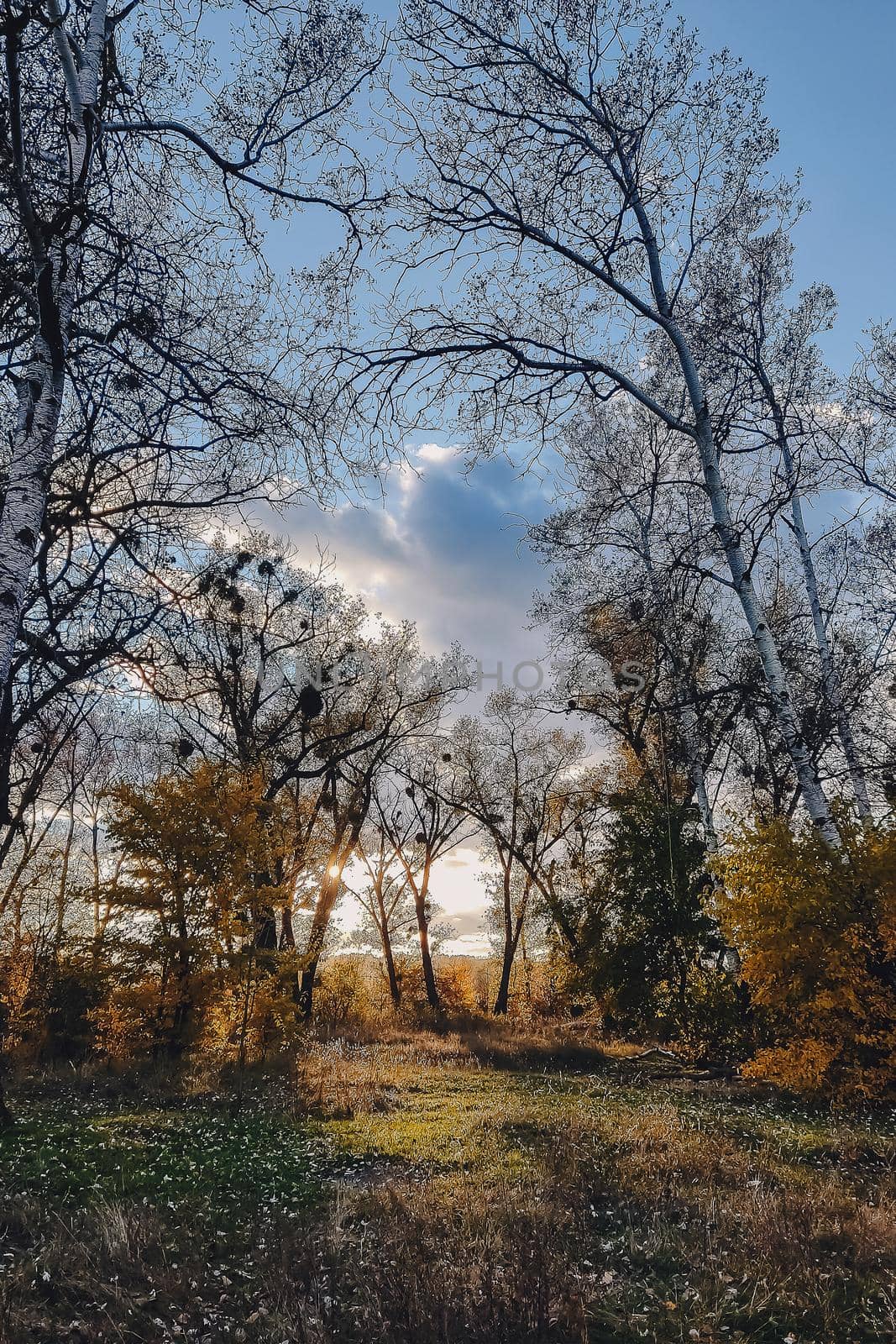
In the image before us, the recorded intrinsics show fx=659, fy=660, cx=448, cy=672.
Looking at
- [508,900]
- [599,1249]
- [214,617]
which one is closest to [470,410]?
[214,617]

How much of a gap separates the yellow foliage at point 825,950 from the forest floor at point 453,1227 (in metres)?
0.58

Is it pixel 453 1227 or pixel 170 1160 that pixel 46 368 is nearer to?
pixel 453 1227

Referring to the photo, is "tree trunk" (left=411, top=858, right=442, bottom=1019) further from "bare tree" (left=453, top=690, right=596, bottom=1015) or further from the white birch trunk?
the white birch trunk

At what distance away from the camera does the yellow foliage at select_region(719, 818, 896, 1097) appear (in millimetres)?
7551

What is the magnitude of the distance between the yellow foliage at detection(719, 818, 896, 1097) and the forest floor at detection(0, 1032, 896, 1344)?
23.0 inches

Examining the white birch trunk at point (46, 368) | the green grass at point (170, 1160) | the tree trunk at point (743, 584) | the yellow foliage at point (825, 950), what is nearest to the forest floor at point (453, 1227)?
the green grass at point (170, 1160)

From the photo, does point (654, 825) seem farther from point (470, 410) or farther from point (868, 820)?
point (470, 410)

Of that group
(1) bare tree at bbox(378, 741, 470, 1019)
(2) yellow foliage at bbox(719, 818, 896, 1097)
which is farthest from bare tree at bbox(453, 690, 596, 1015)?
(2) yellow foliage at bbox(719, 818, 896, 1097)

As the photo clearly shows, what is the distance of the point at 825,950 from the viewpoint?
7.78 meters

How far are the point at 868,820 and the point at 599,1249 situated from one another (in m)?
6.37

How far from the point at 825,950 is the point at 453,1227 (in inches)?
220

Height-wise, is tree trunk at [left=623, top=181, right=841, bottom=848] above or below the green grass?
above

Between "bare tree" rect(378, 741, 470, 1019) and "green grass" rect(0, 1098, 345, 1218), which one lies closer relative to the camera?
"green grass" rect(0, 1098, 345, 1218)

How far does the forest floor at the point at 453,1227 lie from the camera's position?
133 inches
